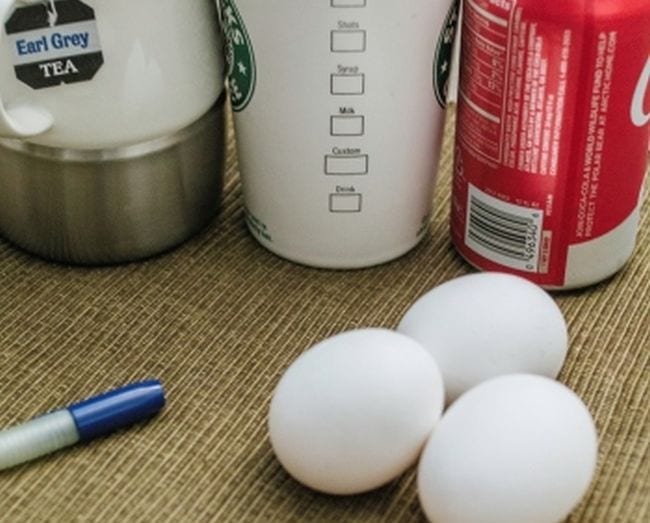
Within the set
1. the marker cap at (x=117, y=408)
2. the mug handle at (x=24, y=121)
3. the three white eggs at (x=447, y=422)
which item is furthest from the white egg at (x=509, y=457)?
the mug handle at (x=24, y=121)

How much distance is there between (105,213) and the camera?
70 cm

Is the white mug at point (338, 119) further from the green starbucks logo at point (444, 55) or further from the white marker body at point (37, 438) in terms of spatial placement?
the white marker body at point (37, 438)

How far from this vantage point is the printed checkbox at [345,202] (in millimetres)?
697

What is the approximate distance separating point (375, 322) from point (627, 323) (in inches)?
5.5

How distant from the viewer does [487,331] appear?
57 centimetres

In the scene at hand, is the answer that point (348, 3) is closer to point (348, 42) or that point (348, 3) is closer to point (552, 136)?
point (348, 42)

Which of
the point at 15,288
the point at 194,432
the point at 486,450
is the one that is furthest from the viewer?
the point at 15,288

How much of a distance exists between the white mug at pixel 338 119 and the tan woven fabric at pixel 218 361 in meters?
0.03

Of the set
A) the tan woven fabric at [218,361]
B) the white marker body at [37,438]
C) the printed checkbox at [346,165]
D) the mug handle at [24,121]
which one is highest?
the mug handle at [24,121]

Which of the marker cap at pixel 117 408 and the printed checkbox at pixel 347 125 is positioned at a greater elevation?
the printed checkbox at pixel 347 125

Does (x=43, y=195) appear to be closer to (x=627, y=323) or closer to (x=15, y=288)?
(x=15, y=288)

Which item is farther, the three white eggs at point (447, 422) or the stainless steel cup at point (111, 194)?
the stainless steel cup at point (111, 194)

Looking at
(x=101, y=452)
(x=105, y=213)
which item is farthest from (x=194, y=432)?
(x=105, y=213)

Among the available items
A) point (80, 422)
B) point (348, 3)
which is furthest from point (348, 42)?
point (80, 422)
